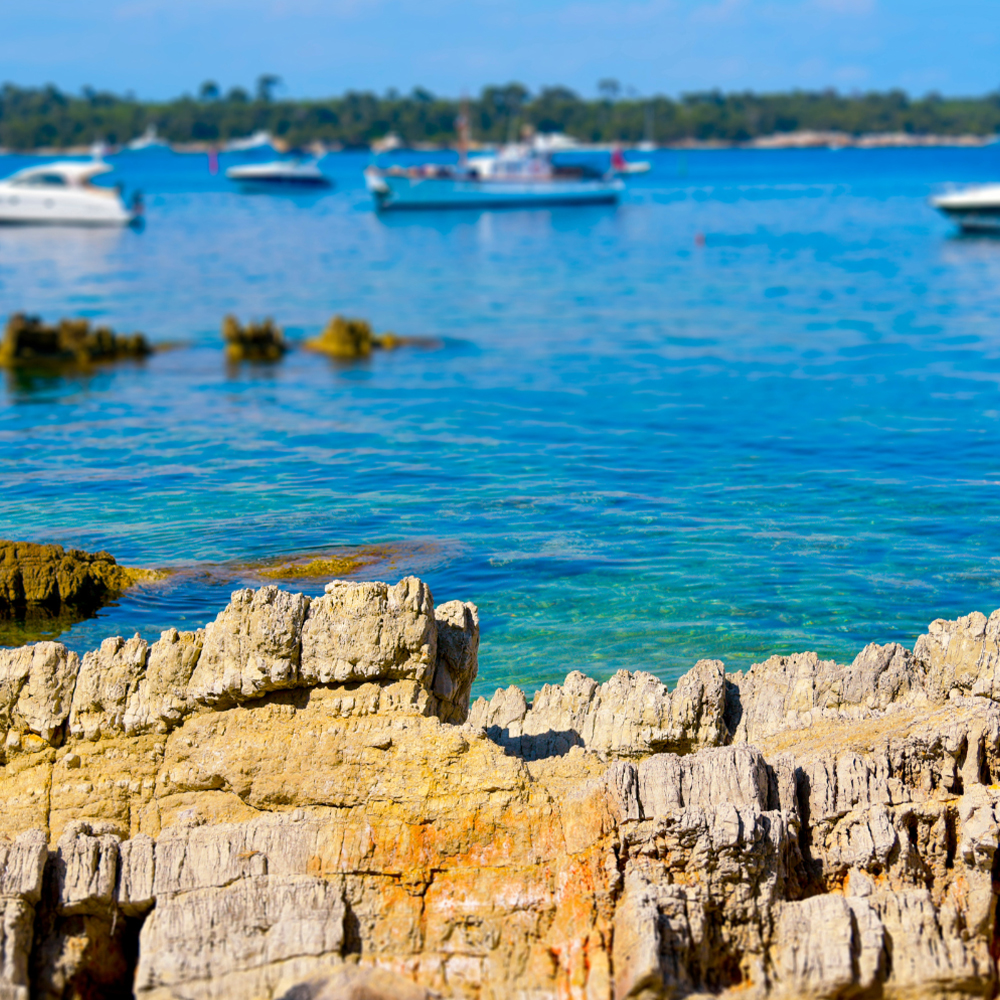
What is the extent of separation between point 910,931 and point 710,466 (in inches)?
560

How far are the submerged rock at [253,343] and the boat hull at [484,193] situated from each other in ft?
192

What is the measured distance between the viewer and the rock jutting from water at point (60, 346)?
31.7 metres

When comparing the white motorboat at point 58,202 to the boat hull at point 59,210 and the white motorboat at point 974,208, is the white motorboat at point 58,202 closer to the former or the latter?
the boat hull at point 59,210

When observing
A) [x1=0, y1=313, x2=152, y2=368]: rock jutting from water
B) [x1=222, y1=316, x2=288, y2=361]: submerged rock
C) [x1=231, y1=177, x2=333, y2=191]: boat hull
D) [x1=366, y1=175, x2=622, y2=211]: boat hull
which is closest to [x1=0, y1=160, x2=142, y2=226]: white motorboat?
[x1=366, y1=175, x2=622, y2=211]: boat hull

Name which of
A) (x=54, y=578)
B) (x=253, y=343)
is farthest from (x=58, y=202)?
(x=54, y=578)

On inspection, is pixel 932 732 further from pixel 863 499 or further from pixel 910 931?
pixel 863 499

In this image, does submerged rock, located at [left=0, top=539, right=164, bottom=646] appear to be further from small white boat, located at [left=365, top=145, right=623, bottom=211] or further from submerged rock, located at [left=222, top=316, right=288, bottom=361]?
small white boat, located at [left=365, top=145, right=623, bottom=211]

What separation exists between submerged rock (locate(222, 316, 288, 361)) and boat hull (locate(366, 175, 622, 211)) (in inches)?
2309

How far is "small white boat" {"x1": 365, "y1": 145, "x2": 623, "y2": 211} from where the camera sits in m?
90.6

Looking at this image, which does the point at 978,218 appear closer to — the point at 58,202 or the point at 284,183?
the point at 58,202

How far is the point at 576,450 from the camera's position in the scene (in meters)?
21.2

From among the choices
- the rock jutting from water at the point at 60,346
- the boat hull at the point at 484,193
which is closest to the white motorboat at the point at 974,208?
the boat hull at the point at 484,193

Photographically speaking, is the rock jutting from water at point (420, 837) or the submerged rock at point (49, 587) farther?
the submerged rock at point (49, 587)

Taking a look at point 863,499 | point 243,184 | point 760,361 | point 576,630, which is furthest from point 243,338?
point 243,184
